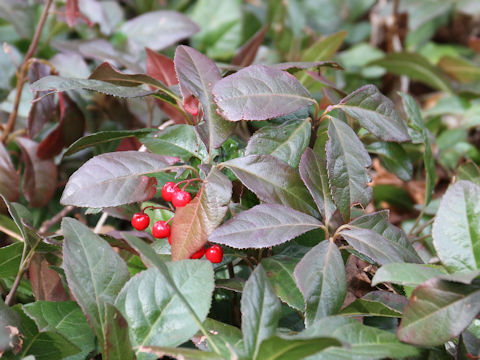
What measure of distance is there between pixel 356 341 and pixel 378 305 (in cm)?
9

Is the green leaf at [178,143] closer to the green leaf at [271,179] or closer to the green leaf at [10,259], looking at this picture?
the green leaf at [271,179]

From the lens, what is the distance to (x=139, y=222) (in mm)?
793

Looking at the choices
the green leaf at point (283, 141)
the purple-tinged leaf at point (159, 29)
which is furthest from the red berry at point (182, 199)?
the purple-tinged leaf at point (159, 29)

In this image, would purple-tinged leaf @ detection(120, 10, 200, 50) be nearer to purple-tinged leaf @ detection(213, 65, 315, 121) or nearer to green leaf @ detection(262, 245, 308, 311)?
purple-tinged leaf @ detection(213, 65, 315, 121)

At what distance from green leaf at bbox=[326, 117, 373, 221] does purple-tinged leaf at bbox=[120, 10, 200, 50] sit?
86cm

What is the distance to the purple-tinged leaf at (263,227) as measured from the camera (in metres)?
0.68

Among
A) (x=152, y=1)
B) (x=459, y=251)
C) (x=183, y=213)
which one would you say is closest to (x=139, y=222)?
(x=183, y=213)

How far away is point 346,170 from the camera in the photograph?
77 centimetres

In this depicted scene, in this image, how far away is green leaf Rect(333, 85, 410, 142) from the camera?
2.78 ft

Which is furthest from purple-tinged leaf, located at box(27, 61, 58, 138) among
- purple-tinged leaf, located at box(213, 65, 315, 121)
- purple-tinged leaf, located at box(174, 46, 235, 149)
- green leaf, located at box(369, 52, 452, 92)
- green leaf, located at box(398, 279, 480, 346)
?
green leaf, located at box(369, 52, 452, 92)

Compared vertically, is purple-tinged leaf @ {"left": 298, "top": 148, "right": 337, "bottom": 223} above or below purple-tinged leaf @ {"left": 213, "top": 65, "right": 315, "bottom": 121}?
below

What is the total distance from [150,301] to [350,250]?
11.9 inches

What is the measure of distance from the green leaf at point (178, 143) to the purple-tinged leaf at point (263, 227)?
152mm

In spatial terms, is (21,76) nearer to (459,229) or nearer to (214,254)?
(214,254)
